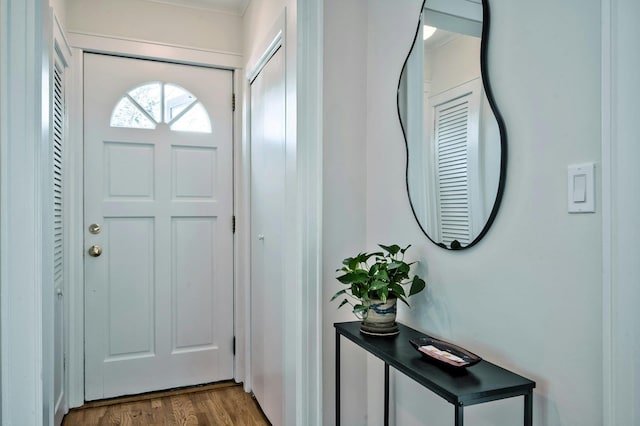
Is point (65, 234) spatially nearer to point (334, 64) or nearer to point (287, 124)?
point (287, 124)

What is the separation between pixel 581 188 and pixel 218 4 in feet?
8.06

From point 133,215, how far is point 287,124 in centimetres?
129

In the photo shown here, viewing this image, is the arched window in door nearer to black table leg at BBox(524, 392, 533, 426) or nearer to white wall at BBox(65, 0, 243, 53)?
white wall at BBox(65, 0, 243, 53)

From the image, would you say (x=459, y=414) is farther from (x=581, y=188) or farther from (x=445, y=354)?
(x=581, y=188)

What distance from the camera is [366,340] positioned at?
1331mm

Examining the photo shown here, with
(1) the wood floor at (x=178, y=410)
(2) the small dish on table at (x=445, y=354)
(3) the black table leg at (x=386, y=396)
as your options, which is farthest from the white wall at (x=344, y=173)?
(1) the wood floor at (x=178, y=410)

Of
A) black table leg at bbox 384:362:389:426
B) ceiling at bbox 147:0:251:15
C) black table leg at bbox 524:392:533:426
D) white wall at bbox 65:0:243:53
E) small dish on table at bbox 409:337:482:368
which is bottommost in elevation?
black table leg at bbox 384:362:389:426

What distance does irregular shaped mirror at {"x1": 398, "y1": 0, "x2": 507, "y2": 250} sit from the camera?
3.81 feet

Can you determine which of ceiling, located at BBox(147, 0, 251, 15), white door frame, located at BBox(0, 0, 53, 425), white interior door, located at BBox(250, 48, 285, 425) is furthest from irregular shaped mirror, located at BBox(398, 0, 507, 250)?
ceiling, located at BBox(147, 0, 251, 15)

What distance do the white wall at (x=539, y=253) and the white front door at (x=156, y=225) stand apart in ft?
5.69

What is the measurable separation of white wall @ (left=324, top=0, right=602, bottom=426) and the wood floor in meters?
1.37

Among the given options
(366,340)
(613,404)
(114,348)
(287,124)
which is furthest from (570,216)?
(114,348)

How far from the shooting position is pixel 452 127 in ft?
4.26

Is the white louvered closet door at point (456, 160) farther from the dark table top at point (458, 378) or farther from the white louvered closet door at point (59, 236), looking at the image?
the white louvered closet door at point (59, 236)
